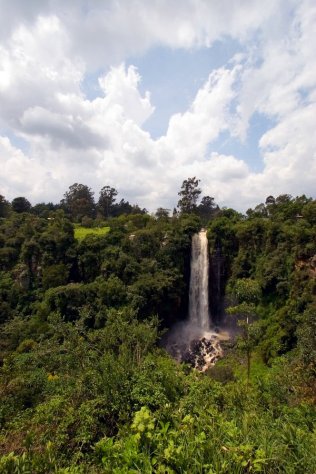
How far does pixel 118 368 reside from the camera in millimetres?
7160

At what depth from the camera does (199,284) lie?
29.3 meters

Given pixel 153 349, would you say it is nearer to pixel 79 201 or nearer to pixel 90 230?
pixel 90 230

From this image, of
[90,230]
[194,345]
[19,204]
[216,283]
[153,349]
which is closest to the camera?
[153,349]

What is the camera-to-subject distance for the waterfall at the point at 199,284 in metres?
28.5

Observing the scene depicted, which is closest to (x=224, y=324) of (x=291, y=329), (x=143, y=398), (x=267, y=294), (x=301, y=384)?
(x=267, y=294)

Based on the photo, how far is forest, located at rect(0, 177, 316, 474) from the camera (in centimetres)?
393

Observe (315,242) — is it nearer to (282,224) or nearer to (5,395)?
→ (282,224)

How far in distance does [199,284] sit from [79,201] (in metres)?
39.5

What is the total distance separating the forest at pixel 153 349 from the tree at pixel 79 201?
46.3ft

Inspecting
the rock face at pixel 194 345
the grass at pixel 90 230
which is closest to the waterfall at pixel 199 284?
the rock face at pixel 194 345

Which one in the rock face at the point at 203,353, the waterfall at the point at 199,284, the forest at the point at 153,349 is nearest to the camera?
the forest at the point at 153,349

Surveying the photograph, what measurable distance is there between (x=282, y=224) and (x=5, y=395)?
76.1 feet

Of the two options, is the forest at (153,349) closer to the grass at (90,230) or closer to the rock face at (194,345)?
the grass at (90,230)

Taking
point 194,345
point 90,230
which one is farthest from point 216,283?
point 90,230
